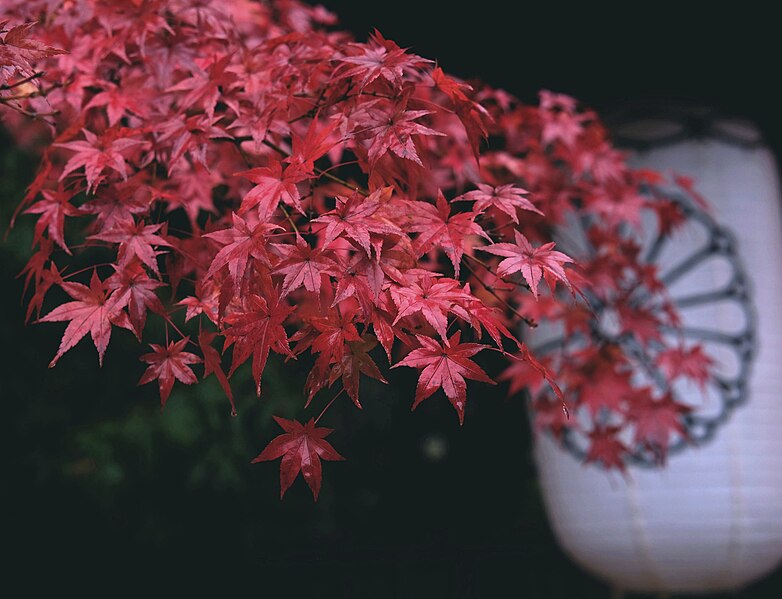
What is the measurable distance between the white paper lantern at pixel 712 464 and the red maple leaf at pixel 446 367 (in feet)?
5.70

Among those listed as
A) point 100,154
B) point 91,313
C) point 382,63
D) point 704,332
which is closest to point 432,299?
point 382,63

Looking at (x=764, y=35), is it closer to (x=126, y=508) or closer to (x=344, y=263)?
(x=344, y=263)

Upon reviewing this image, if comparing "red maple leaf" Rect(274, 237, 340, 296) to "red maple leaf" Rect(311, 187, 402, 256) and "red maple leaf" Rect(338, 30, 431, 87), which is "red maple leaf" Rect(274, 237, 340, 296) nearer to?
"red maple leaf" Rect(311, 187, 402, 256)

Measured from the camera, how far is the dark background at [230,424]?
2709 millimetres

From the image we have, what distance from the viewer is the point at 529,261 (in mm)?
1220

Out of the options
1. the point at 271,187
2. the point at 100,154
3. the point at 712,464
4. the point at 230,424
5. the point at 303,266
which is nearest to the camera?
the point at 303,266

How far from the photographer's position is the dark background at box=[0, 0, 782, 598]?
8.89 feet

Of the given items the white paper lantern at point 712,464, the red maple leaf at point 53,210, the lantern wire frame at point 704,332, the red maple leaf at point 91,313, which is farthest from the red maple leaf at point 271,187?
the white paper lantern at point 712,464

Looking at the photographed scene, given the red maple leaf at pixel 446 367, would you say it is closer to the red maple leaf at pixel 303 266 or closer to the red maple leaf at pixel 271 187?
the red maple leaf at pixel 303 266

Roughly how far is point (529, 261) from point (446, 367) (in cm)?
22

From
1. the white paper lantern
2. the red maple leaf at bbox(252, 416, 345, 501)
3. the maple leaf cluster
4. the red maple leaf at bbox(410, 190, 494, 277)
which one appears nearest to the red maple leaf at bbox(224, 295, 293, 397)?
the maple leaf cluster

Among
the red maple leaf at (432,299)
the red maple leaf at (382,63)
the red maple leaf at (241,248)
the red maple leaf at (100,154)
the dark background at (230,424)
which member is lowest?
the dark background at (230,424)

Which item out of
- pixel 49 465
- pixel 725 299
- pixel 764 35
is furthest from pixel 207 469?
pixel 764 35

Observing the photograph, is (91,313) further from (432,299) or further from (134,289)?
(432,299)
